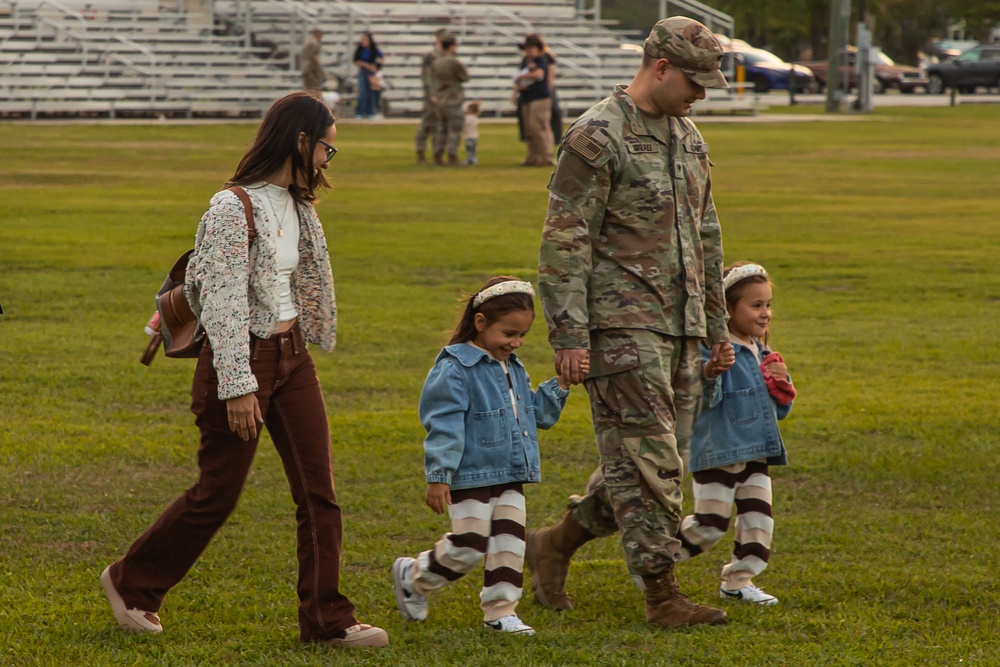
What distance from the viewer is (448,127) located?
929 inches

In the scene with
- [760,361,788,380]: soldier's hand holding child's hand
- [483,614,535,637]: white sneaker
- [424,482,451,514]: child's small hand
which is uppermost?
[760,361,788,380]: soldier's hand holding child's hand

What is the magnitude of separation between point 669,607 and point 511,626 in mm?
512

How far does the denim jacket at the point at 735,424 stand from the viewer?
16.9 ft

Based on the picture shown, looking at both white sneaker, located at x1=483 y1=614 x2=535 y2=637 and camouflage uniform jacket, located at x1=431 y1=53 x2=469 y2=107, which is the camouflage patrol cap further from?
camouflage uniform jacket, located at x1=431 y1=53 x2=469 y2=107

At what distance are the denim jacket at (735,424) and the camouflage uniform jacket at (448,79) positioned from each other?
58.2 ft

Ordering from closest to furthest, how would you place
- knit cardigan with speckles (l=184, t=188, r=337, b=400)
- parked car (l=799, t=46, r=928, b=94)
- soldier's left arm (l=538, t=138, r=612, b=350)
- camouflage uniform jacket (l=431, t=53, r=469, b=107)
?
knit cardigan with speckles (l=184, t=188, r=337, b=400), soldier's left arm (l=538, t=138, r=612, b=350), camouflage uniform jacket (l=431, t=53, r=469, b=107), parked car (l=799, t=46, r=928, b=94)

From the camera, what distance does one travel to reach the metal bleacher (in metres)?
35.8

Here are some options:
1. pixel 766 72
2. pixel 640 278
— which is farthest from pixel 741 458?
pixel 766 72

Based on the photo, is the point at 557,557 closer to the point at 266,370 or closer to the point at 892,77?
the point at 266,370

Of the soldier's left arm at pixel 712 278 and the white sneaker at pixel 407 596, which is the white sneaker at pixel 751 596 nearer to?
the soldier's left arm at pixel 712 278

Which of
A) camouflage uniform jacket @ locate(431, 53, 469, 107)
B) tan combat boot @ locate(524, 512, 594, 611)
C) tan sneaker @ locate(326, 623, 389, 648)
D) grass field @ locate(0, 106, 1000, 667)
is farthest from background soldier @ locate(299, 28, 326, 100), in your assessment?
tan sneaker @ locate(326, 623, 389, 648)

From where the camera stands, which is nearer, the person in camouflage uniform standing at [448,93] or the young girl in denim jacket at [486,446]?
the young girl in denim jacket at [486,446]

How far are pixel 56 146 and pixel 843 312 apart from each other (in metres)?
17.9

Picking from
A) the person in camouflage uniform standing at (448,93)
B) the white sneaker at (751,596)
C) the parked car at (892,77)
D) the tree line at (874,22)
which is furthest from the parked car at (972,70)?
the white sneaker at (751,596)
